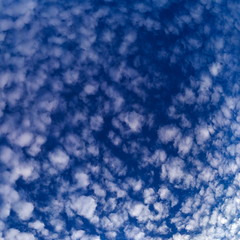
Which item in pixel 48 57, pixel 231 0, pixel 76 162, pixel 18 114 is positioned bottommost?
pixel 76 162

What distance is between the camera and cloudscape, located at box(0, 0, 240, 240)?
2.75 m

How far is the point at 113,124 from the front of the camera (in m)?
2.85

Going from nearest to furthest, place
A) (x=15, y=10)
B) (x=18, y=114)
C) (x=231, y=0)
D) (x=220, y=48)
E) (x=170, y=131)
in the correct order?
(x=18, y=114)
(x=170, y=131)
(x=15, y=10)
(x=220, y=48)
(x=231, y=0)

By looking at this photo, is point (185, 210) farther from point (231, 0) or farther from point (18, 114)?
point (231, 0)

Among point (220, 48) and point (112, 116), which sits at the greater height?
point (220, 48)

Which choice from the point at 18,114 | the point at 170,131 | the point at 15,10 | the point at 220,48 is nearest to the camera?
the point at 18,114

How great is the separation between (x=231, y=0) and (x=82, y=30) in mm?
2055

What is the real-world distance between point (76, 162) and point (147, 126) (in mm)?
784

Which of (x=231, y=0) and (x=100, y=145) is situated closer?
(x=100, y=145)

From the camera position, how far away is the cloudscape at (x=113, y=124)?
108 inches

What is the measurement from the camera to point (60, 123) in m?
2.76

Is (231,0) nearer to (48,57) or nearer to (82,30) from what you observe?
(82,30)

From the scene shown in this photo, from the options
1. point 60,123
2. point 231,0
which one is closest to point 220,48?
point 231,0

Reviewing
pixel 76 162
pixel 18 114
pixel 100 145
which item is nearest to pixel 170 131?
pixel 100 145
